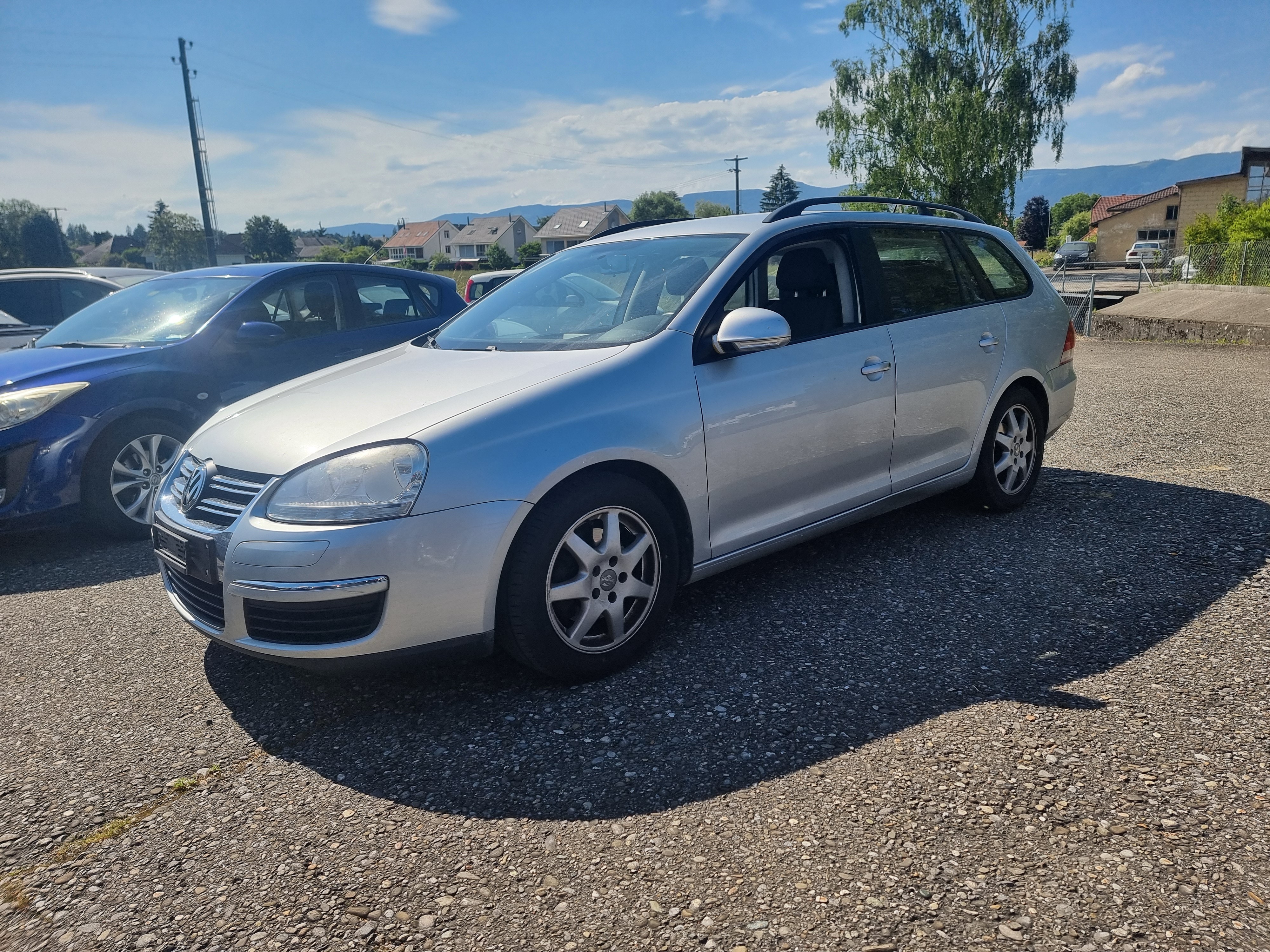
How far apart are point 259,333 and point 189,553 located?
2850 millimetres

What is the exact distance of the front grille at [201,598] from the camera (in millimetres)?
3041

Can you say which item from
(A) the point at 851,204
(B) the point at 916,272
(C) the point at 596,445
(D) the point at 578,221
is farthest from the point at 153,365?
(D) the point at 578,221

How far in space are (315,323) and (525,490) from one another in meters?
4.15

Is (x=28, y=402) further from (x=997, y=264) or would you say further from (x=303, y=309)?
(x=997, y=264)

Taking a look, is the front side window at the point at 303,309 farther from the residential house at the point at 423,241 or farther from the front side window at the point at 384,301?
the residential house at the point at 423,241

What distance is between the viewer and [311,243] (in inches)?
5349

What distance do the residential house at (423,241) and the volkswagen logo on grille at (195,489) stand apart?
126609 mm

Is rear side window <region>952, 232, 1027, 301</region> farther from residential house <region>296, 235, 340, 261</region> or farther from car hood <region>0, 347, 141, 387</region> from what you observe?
residential house <region>296, 235, 340, 261</region>

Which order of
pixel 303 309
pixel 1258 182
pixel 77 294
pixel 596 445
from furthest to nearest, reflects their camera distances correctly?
pixel 1258 182, pixel 77 294, pixel 303 309, pixel 596 445

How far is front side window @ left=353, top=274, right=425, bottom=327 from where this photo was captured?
6.70 m

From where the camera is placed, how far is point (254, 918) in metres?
2.14

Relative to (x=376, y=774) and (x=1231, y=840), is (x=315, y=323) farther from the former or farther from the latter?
(x=1231, y=840)

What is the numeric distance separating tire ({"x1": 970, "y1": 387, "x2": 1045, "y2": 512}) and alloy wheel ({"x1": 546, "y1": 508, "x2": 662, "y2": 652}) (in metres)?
2.43

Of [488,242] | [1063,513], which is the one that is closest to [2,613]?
[1063,513]
